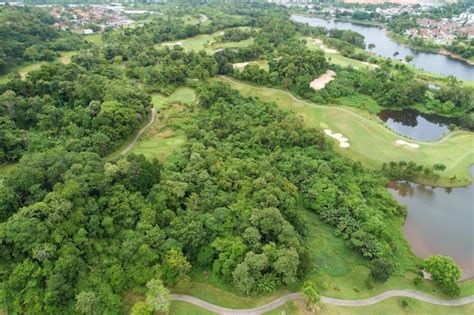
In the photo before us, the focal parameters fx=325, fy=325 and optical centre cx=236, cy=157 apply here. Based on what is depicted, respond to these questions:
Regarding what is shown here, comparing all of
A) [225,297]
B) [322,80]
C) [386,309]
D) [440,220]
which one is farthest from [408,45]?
[225,297]

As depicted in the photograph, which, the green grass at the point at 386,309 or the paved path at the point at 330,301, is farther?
the green grass at the point at 386,309

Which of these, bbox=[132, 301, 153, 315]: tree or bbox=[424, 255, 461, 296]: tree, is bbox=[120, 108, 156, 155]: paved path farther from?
bbox=[424, 255, 461, 296]: tree

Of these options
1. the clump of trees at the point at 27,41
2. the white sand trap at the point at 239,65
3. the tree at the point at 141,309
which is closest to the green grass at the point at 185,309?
the tree at the point at 141,309

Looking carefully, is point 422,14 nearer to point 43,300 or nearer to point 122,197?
point 122,197

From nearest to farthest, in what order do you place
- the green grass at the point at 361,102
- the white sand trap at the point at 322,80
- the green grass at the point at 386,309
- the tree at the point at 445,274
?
the green grass at the point at 386,309 → the tree at the point at 445,274 → the green grass at the point at 361,102 → the white sand trap at the point at 322,80

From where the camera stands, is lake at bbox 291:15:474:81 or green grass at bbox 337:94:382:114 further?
lake at bbox 291:15:474:81

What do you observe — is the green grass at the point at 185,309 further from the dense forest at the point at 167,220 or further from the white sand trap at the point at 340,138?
the white sand trap at the point at 340,138

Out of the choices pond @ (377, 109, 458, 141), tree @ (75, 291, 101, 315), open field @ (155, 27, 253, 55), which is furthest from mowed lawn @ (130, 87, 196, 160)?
pond @ (377, 109, 458, 141)

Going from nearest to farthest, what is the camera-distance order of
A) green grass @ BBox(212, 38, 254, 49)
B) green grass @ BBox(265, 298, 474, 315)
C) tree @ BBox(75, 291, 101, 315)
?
tree @ BBox(75, 291, 101, 315) < green grass @ BBox(265, 298, 474, 315) < green grass @ BBox(212, 38, 254, 49)
